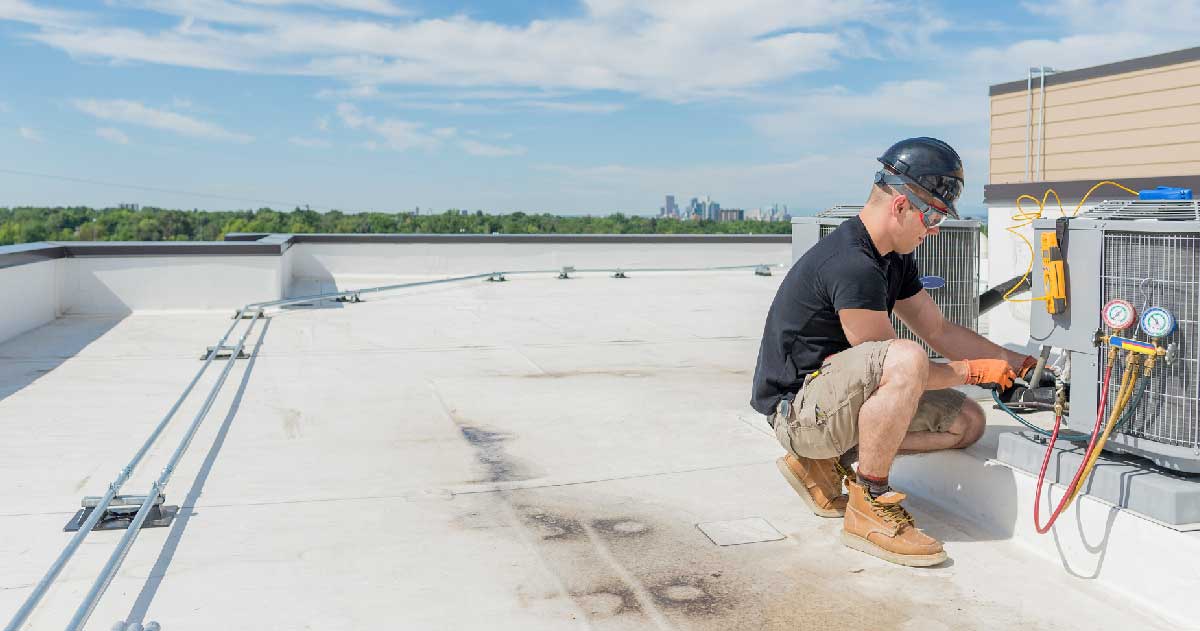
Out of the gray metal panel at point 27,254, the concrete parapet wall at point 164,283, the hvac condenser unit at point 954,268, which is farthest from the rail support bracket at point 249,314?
the hvac condenser unit at point 954,268

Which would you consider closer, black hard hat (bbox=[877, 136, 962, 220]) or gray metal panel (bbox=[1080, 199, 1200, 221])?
gray metal panel (bbox=[1080, 199, 1200, 221])

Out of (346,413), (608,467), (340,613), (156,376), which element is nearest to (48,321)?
(156,376)

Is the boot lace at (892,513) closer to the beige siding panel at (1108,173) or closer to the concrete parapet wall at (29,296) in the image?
the beige siding panel at (1108,173)

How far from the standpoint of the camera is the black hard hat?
3.64 metres

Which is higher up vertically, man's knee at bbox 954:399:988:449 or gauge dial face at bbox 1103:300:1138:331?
gauge dial face at bbox 1103:300:1138:331

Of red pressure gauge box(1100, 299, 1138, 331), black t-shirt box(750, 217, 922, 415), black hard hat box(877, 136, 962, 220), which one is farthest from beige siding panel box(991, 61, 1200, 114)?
red pressure gauge box(1100, 299, 1138, 331)

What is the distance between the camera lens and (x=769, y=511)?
4.21m

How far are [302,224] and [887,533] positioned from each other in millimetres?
53255

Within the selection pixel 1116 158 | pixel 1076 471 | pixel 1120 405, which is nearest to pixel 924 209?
pixel 1120 405

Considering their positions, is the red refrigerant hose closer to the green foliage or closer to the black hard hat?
the black hard hat

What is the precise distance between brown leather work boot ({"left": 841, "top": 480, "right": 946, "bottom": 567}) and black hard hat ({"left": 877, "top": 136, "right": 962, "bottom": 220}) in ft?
3.68

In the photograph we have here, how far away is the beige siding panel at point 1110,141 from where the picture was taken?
7.60m

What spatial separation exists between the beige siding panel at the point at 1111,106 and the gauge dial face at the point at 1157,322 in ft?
17.4

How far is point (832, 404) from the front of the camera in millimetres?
3623
